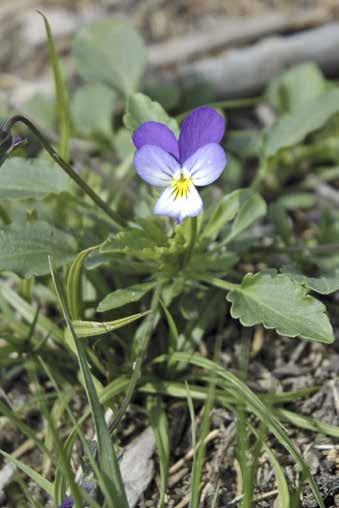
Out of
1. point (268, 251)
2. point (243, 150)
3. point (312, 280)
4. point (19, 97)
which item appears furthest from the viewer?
point (19, 97)

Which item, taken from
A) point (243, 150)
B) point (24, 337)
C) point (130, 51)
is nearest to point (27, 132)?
point (130, 51)

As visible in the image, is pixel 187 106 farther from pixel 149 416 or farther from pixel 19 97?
pixel 149 416

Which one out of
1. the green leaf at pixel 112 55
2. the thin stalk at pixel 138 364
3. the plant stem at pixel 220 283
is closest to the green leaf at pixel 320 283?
the plant stem at pixel 220 283

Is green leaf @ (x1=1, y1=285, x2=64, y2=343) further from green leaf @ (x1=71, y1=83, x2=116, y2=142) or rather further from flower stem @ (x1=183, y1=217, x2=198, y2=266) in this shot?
green leaf @ (x1=71, y1=83, x2=116, y2=142)

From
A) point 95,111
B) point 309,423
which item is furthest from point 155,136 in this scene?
point 95,111

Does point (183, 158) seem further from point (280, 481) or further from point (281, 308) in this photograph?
point (280, 481)

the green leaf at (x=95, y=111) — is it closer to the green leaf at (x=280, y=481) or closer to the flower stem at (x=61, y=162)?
the flower stem at (x=61, y=162)
